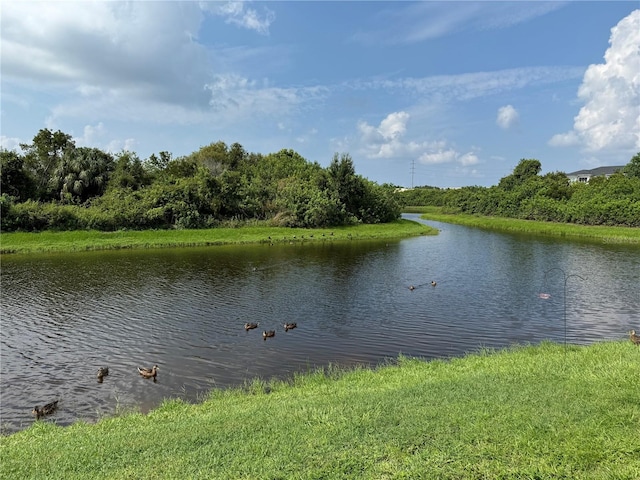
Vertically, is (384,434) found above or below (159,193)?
below

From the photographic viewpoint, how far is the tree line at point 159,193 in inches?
2106

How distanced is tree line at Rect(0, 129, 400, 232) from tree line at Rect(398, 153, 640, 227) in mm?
30009

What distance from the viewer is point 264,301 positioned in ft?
81.9

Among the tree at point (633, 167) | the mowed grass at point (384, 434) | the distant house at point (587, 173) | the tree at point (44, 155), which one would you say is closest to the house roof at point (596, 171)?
the distant house at point (587, 173)

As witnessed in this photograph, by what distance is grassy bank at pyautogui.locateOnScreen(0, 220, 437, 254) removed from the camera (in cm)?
4581

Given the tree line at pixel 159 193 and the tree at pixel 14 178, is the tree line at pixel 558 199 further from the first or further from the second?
the tree at pixel 14 178

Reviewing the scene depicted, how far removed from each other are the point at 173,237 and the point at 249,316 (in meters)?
34.3

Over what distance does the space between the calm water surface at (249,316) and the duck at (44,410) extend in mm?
197

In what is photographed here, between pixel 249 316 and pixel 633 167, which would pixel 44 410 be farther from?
pixel 633 167

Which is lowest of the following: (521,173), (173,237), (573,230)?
(173,237)

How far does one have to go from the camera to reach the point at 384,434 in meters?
7.84

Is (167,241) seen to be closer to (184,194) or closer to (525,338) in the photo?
(184,194)

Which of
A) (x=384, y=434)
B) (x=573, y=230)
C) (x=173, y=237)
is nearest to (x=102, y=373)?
(x=384, y=434)

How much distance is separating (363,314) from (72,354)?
12.9 meters
